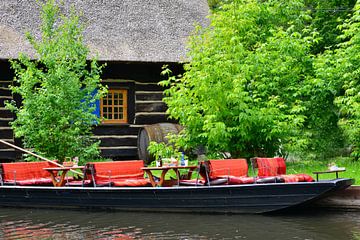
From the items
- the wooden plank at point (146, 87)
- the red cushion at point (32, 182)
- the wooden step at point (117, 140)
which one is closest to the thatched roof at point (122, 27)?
the wooden plank at point (146, 87)

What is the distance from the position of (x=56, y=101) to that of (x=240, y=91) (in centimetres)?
453

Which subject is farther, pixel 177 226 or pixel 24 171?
pixel 24 171

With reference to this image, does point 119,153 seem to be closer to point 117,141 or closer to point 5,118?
point 117,141

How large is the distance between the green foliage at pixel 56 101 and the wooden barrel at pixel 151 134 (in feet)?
8.27

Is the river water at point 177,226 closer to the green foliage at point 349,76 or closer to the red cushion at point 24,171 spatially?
the red cushion at point 24,171

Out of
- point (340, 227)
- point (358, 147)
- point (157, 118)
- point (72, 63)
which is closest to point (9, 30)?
point (72, 63)

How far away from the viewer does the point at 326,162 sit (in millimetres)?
18219

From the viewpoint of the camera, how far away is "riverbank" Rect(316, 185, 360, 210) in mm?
13039

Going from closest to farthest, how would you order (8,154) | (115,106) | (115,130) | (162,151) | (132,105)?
(162,151)
(8,154)
(115,130)
(115,106)
(132,105)

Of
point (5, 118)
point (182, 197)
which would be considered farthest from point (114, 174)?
point (5, 118)

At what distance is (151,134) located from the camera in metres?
20.4

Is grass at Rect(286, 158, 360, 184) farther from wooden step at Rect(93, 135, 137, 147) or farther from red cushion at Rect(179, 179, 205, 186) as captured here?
wooden step at Rect(93, 135, 137, 147)

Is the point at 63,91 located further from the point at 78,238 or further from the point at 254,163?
the point at 78,238

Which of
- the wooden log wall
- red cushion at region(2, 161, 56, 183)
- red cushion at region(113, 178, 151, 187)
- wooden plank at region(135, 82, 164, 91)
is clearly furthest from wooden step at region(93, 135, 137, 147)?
red cushion at region(113, 178, 151, 187)
